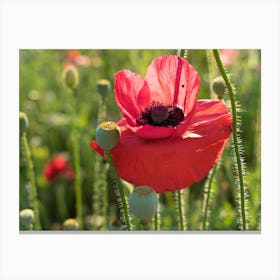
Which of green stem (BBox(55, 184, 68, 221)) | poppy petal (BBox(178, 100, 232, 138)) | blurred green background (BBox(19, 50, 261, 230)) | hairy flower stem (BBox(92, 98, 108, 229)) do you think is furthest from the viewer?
green stem (BBox(55, 184, 68, 221))

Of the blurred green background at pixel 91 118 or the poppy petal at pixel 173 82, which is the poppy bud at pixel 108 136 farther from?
the blurred green background at pixel 91 118

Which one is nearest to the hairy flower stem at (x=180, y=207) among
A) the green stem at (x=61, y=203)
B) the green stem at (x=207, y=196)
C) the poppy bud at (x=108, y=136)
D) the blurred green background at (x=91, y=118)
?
the green stem at (x=207, y=196)

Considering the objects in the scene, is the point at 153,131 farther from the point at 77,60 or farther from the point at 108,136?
the point at 77,60

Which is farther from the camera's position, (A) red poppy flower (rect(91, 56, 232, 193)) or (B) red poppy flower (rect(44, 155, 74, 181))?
(B) red poppy flower (rect(44, 155, 74, 181))

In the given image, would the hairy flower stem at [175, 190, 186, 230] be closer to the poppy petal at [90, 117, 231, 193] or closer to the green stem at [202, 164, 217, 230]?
the green stem at [202, 164, 217, 230]

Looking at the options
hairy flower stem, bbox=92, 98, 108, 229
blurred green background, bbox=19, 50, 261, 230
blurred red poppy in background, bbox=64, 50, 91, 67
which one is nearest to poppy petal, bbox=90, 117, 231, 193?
hairy flower stem, bbox=92, 98, 108, 229

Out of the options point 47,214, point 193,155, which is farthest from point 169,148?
point 47,214
